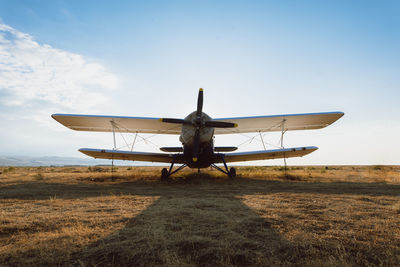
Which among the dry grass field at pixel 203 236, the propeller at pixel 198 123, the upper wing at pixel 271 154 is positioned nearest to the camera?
the dry grass field at pixel 203 236

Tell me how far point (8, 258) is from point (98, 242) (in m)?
0.90

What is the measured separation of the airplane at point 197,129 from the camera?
1080cm

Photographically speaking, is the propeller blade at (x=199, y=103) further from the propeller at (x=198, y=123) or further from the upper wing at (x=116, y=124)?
the upper wing at (x=116, y=124)

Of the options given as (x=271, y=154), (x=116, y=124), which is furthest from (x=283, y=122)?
(x=116, y=124)

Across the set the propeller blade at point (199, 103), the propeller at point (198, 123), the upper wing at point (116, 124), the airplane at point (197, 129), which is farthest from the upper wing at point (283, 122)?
the upper wing at point (116, 124)

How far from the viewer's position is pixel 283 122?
12656mm

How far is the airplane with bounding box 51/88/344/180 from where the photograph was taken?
10.8 meters

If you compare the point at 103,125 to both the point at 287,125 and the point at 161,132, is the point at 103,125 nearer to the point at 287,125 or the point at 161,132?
the point at 161,132

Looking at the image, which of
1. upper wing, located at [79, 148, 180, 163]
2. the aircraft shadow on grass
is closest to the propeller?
upper wing, located at [79, 148, 180, 163]

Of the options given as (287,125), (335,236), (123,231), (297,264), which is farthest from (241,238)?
(287,125)

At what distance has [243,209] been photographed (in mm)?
4719

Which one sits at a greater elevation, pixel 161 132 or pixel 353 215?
pixel 161 132

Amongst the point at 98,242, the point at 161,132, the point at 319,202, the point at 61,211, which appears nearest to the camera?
the point at 98,242

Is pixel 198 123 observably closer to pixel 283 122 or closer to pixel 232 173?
pixel 232 173
